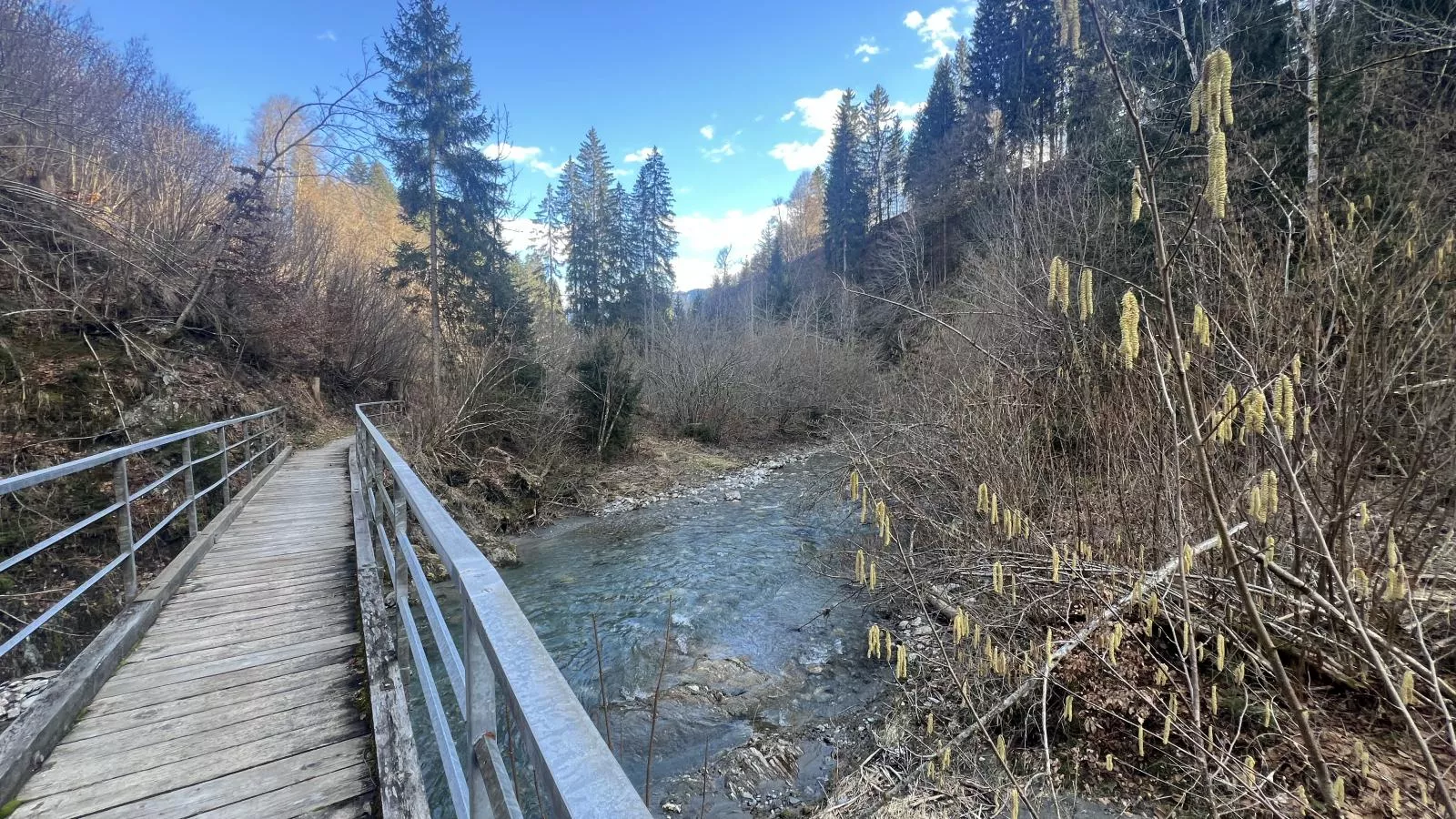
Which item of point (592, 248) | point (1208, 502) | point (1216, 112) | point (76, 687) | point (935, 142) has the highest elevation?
point (935, 142)

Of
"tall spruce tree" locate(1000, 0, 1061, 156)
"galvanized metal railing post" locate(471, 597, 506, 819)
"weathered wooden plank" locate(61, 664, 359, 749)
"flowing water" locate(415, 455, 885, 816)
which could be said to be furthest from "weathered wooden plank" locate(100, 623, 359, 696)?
"tall spruce tree" locate(1000, 0, 1061, 156)

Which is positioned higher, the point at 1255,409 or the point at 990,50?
the point at 990,50

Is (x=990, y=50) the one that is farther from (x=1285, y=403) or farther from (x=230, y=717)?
(x=230, y=717)

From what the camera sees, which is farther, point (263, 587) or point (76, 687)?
point (263, 587)

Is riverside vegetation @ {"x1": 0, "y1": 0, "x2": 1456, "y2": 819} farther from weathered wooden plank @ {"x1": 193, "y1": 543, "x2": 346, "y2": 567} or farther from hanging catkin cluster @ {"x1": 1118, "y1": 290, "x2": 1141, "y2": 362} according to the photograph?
weathered wooden plank @ {"x1": 193, "y1": 543, "x2": 346, "y2": 567}

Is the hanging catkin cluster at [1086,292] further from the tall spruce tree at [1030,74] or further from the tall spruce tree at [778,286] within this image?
the tall spruce tree at [1030,74]

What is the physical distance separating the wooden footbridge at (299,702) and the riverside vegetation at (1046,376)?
169 cm

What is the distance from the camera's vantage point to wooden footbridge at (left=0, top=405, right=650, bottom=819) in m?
1.01

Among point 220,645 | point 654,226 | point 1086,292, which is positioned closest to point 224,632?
point 220,645

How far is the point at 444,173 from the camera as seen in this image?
18938 mm

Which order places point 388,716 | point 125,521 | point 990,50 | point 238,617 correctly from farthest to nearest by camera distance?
point 990,50 < point 238,617 < point 125,521 < point 388,716

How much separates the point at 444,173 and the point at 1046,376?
64.1 feet

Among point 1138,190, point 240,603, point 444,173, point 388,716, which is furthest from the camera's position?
point 444,173

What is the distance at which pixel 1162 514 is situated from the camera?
164 inches
